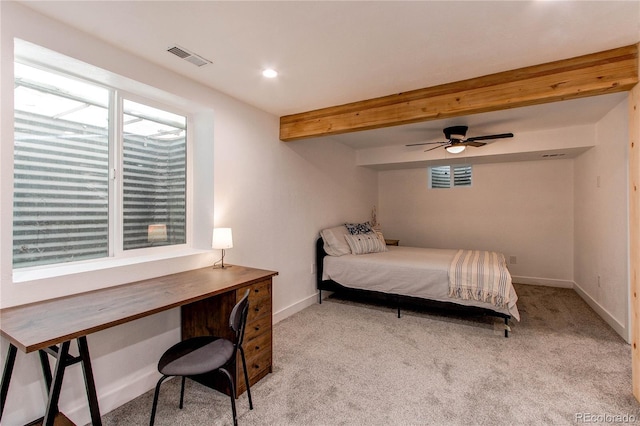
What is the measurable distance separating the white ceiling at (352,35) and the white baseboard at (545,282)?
13.6 ft

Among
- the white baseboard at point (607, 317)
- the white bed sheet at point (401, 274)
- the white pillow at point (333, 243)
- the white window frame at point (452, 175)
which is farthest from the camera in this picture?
the white window frame at point (452, 175)

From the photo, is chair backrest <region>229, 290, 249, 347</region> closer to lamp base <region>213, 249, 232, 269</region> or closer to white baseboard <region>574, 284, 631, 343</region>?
lamp base <region>213, 249, 232, 269</region>

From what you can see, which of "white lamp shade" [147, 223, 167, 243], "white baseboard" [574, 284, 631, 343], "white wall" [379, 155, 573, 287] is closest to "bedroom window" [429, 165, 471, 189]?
"white wall" [379, 155, 573, 287]

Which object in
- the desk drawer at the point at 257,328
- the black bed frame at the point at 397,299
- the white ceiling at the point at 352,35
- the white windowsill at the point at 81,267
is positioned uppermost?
the white ceiling at the point at 352,35

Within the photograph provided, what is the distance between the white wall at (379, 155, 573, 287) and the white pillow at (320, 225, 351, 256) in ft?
7.37

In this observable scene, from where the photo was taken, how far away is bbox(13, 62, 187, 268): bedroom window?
179 cm

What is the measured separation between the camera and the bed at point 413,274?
304 centimetres

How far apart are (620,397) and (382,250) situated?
9.03ft

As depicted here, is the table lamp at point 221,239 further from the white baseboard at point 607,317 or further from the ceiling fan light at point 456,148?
the white baseboard at point 607,317

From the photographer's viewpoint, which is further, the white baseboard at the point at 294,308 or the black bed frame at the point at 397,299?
the white baseboard at the point at 294,308

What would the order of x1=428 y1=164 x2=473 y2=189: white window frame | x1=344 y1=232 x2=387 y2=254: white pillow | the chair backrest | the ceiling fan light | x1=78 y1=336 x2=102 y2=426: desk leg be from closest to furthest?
x1=78 y1=336 x2=102 y2=426: desk leg < the chair backrest < the ceiling fan light < x1=344 y1=232 x2=387 y2=254: white pillow < x1=428 y1=164 x2=473 y2=189: white window frame

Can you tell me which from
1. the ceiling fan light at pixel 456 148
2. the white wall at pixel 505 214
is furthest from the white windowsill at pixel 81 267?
the white wall at pixel 505 214

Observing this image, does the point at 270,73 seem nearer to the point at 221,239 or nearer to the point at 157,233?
the point at 221,239

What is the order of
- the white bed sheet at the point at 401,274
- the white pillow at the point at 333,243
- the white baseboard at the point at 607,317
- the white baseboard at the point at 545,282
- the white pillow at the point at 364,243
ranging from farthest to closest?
1. the white baseboard at the point at 545,282
2. the white pillow at the point at 364,243
3. the white pillow at the point at 333,243
4. the white bed sheet at the point at 401,274
5. the white baseboard at the point at 607,317
